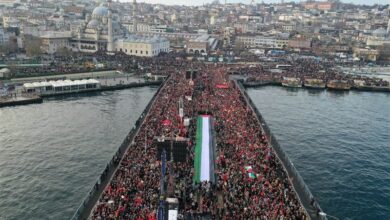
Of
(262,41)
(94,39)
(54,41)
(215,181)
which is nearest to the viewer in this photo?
(215,181)

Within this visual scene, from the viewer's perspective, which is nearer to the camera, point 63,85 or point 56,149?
point 56,149

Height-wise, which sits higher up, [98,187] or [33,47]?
[33,47]

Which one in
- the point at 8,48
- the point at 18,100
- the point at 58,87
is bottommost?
the point at 18,100

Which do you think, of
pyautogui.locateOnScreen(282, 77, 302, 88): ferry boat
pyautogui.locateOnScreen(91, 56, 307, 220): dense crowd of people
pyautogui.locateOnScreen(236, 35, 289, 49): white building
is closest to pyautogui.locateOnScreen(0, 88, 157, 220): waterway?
pyautogui.locateOnScreen(91, 56, 307, 220): dense crowd of people

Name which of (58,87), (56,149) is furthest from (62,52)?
(56,149)

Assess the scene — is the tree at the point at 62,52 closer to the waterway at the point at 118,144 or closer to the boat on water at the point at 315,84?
the waterway at the point at 118,144

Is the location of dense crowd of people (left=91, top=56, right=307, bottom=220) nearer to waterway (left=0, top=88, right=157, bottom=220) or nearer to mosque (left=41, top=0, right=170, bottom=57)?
waterway (left=0, top=88, right=157, bottom=220)

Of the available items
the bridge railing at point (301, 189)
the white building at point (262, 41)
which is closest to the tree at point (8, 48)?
the white building at point (262, 41)

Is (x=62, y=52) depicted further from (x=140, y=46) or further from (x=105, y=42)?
(x=140, y=46)
